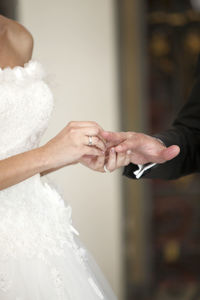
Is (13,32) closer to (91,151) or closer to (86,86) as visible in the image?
(91,151)

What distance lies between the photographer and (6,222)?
1.26 meters

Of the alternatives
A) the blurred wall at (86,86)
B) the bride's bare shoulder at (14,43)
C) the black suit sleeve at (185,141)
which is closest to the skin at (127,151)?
the black suit sleeve at (185,141)

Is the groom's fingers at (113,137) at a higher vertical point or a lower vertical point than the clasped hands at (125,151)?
→ higher

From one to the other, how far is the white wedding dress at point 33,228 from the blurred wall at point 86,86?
163 centimetres

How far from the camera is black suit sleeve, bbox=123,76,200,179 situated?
146 cm

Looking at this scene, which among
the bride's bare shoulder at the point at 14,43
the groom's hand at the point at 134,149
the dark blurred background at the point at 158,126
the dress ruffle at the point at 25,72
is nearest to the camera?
the groom's hand at the point at 134,149

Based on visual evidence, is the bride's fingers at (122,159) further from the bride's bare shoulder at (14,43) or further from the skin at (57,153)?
the bride's bare shoulder at (14,43)

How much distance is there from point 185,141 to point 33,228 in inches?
23.3

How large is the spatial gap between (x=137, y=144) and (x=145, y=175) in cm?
18

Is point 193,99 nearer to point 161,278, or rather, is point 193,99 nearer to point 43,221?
point 43,221

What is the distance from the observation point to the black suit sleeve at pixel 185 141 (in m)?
1.46

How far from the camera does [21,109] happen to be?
1332 millimetres

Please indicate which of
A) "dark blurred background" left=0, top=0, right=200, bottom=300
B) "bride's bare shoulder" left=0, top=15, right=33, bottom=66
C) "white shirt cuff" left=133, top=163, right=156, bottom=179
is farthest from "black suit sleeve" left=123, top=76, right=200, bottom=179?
"dark blurred background" left=0, top=0, right=200, bottom=300

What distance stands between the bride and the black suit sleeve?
0.93ft
